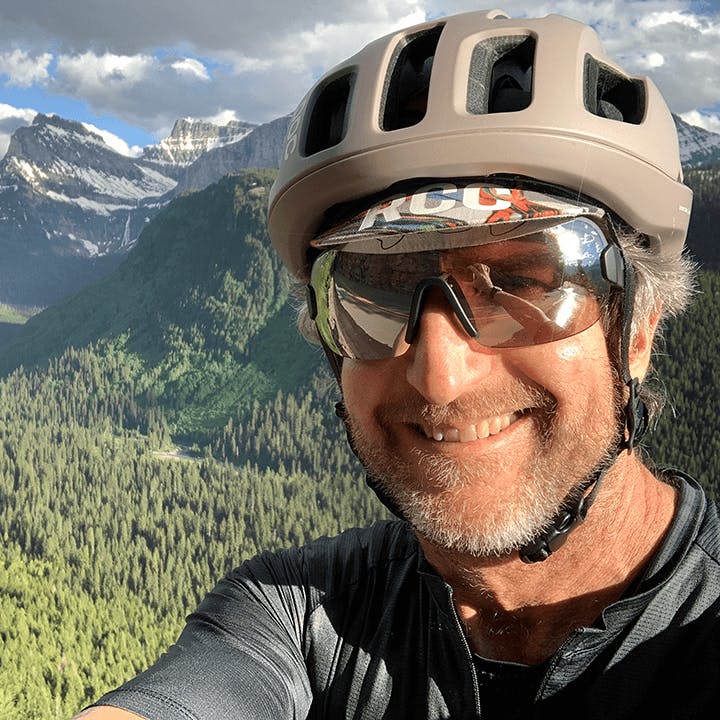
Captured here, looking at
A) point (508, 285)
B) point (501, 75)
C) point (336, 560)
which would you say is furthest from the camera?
point (336, 560)

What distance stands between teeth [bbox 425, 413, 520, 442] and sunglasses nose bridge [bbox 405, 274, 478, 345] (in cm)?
37

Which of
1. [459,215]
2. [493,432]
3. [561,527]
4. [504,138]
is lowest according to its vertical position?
[561,527]

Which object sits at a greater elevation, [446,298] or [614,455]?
[446,298]

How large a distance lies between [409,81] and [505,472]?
1.83m

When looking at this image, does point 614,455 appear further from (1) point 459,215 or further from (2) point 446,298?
(1) point 459,215

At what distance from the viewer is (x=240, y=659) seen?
9.91ft

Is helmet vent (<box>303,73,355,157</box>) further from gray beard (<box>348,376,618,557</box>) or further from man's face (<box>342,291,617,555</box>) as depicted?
gray beard (<box>348,376,618,557</box>)

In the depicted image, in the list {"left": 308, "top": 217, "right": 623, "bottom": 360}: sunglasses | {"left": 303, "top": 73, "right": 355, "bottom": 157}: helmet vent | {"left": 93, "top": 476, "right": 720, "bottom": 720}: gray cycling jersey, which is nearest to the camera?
{"left": 93, "top": 476, "right": 720, "bottom": 720}: gray cycling jersey

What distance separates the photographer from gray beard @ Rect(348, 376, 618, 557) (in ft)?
9.82

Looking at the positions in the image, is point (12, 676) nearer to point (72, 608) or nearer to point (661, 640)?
point (72, 608)

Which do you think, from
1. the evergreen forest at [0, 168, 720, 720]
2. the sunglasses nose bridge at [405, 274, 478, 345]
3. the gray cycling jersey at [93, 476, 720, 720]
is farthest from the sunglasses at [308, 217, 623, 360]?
the evergreen forest at [0, 168, 720, 720]

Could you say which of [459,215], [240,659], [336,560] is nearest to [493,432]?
[459,215]

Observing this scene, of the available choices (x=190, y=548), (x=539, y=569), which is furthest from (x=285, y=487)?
(x=539, y=569)

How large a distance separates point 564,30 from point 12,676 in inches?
3858
